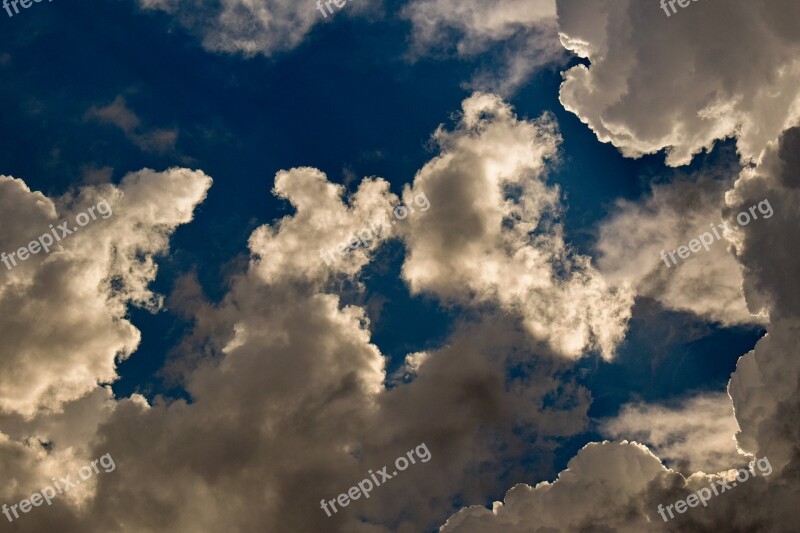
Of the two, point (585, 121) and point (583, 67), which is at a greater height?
point (583, 67)

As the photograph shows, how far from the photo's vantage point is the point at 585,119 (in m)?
84.2

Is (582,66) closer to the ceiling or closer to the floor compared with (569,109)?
closer to the ceiling

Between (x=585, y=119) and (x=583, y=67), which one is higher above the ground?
(x=583, y=67)

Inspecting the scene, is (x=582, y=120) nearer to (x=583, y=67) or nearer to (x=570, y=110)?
(x=570, y=110)

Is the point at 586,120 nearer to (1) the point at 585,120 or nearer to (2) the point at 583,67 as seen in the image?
(1) the point at 585,120

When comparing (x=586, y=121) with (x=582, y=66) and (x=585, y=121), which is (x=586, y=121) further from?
(x=582, y=66)

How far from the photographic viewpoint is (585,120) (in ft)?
276

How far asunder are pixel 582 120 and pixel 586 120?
0.73m

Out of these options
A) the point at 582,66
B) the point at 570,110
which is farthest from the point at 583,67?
the point at 570,110

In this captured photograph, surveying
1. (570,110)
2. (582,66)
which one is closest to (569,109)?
(570,110)

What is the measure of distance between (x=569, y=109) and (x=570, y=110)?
1.07 ft

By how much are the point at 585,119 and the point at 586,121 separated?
0.50m

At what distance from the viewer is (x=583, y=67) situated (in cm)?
8600

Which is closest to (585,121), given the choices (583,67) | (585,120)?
(585,120)
